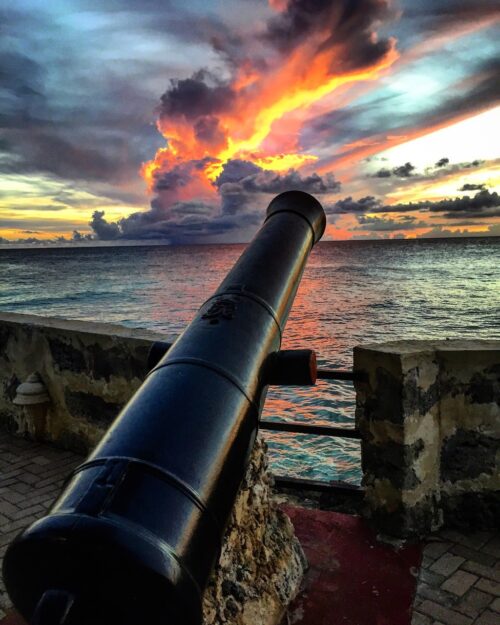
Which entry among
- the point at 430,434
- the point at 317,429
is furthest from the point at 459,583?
the point at 317,429

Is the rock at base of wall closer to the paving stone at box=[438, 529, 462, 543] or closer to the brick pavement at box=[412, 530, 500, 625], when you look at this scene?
the brick pavement at box=[412, 530, 500, 625]

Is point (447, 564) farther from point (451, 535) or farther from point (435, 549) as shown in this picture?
point (451, 535)

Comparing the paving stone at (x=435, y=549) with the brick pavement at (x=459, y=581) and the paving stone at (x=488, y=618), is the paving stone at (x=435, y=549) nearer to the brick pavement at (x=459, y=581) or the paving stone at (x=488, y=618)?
the brick pavement at (x=459, y=581)

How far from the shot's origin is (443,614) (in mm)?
2723

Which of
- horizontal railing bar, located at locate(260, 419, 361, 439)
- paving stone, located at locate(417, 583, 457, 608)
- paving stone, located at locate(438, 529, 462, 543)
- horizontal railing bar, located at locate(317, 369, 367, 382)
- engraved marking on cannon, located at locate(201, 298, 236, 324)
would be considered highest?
engraved marking on cannon, located at locate(201, 298, 236, 324)

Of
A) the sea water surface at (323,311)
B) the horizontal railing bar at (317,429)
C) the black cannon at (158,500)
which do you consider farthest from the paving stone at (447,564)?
the sea water surface at (323,311)

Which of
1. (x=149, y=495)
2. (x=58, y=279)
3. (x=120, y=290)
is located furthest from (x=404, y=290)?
(x=149, y=495)

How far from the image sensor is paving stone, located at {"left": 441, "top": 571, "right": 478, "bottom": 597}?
2891 millimetres

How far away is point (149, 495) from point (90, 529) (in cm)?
20

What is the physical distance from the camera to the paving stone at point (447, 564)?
307cm

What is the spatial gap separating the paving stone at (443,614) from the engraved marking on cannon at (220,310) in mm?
1791

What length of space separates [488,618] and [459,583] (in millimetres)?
280

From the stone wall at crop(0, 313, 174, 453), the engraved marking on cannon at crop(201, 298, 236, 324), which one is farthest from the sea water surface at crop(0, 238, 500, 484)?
the engraved marking on cannon at crop(201, 298, 236, 324)

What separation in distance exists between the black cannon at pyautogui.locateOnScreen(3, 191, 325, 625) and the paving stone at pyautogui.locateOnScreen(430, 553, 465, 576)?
62.6 inches
